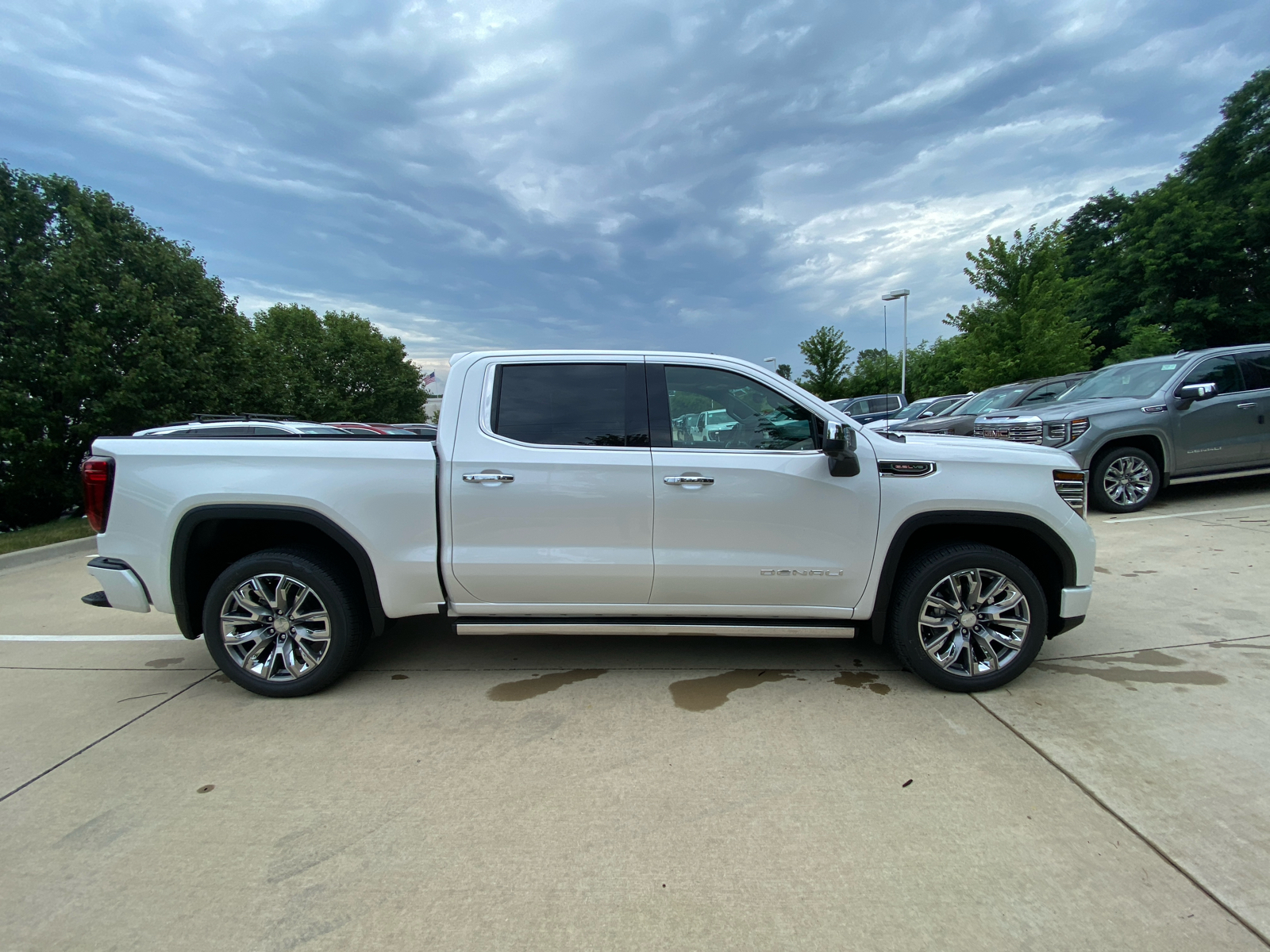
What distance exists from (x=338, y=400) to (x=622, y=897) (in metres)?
40.3

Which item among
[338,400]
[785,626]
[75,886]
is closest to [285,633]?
[75,886]

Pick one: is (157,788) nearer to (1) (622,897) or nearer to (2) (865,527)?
(1) (622,897)

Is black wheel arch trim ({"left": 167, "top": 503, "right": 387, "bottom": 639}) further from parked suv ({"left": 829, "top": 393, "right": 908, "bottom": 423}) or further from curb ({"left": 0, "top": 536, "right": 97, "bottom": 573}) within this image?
parked suv ({"left": 829, "top": 393, "right": 908, "bottom": 423})

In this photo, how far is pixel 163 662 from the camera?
3.94 metres

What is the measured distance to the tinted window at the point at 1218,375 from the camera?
288 inches

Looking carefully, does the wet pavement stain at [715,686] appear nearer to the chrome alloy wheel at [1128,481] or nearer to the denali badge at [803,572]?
the denali badge at [803,572]

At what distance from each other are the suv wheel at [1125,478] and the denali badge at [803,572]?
20.1 feet

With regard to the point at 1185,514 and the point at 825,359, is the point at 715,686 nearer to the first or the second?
the point at 1185,514

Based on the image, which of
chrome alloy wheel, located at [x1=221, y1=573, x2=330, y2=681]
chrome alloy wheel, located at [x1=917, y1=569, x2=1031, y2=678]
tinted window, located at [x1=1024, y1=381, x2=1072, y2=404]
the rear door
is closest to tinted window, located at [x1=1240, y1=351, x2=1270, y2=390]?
the rear door

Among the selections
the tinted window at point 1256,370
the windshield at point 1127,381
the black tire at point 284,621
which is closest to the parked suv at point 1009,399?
the windshield at point 1127,381

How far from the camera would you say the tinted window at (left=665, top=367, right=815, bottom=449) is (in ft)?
10.7

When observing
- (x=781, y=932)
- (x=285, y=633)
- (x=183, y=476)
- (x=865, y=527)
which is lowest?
(x=781, y=932)

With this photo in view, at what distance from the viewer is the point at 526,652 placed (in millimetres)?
3891

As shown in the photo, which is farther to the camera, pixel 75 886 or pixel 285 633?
pixel 285 633
